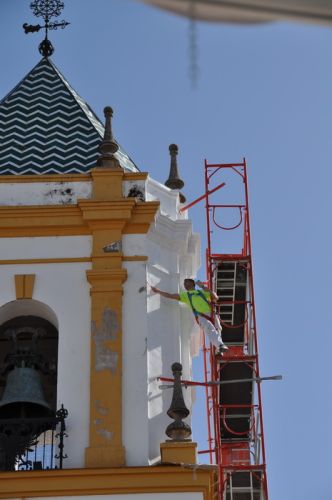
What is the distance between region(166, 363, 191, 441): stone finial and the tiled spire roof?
3194mm

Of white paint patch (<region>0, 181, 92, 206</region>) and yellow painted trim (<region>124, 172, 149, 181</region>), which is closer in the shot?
white paint patch (<region>0, 181, 92, 206</region>)

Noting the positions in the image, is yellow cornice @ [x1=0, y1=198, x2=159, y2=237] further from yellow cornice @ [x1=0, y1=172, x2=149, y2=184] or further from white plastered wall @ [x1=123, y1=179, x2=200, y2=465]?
yellow cornice @ [x1=0, y1=172, x2=149, y2=184]

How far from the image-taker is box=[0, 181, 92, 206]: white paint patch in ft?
34.9

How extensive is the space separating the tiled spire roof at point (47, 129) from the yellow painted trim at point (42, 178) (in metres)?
0.59

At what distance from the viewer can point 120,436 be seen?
9000 millimetres

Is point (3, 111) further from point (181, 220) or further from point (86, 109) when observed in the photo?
point (181, 220)

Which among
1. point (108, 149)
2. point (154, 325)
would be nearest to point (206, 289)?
point (154, 325)

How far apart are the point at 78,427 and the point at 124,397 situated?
1.62 ft

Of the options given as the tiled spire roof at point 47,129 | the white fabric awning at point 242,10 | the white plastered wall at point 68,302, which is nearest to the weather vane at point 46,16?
the tiled spire roof at point 47,129

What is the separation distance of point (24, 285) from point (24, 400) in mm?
1308

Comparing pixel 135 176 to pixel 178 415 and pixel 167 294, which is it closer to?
pixel 167 294

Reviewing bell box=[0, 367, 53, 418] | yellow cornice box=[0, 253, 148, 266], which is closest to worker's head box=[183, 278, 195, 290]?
yellow cornice box=[0, 253, 148, 266]

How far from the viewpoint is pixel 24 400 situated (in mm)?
9273

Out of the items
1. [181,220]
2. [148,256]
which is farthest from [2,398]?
[181,220]
